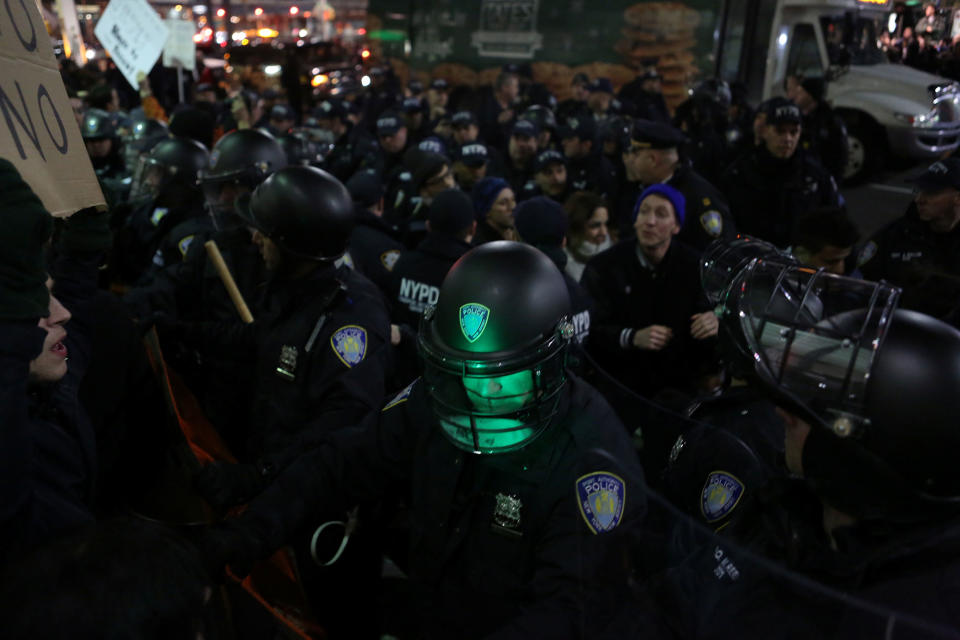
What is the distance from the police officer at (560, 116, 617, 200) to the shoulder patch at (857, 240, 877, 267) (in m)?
2.74

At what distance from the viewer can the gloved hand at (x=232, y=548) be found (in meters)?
1.72

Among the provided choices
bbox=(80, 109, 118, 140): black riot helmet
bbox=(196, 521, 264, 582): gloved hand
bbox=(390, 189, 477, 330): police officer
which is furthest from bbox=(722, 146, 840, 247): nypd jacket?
bbox=(80, 109, 118, 140): black riot helmet

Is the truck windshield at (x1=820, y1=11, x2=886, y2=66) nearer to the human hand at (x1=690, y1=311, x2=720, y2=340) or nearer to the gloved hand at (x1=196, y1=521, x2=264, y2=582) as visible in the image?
the human hand at (x1=690, y1=311, x2=720, y2=340)

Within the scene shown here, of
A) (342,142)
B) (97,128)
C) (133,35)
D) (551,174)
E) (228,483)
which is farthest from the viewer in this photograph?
(342,142)

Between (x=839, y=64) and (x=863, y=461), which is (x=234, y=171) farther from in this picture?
(x=839, y=64)

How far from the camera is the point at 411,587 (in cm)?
188

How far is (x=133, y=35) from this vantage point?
5941 mm

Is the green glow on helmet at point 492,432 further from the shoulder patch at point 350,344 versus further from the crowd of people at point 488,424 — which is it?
the shoulder patch at point 350,344

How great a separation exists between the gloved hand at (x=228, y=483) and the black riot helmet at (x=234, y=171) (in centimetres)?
196

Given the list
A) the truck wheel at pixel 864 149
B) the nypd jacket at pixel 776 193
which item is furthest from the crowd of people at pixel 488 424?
the truck wheel at pixel 864 149

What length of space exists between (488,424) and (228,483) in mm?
977

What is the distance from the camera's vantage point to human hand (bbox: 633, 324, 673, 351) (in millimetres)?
3516

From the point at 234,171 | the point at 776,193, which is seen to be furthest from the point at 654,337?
the point at 776,193

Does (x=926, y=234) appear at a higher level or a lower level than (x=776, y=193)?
higher
